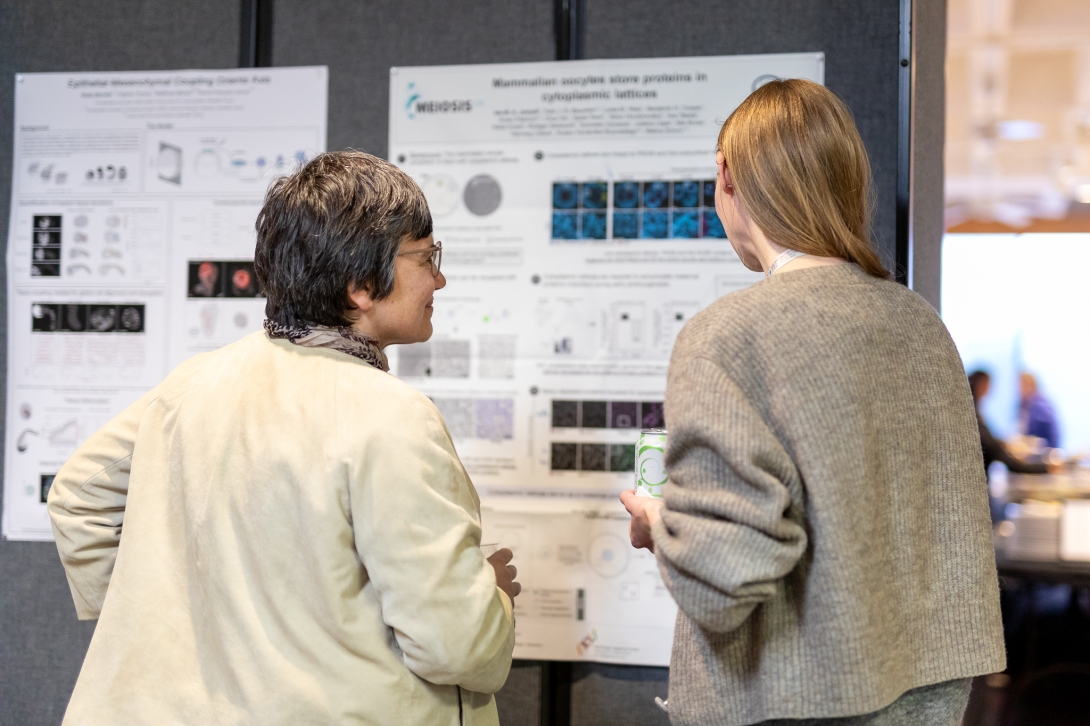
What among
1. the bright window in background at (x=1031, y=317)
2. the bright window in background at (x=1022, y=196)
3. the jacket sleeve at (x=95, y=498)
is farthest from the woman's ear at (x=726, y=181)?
the bright window in background at (x=1031, y=317)

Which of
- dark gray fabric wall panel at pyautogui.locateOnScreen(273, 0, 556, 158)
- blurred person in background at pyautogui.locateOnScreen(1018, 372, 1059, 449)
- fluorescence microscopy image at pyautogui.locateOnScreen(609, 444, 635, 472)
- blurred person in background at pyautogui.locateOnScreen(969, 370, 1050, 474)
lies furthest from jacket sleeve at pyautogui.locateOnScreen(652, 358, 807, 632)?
blurred person in background at pyautogui.locateOnScreen(1018, 372, 1059, 449)

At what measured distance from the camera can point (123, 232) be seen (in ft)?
7.04

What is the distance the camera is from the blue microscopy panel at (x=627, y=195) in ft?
6.47

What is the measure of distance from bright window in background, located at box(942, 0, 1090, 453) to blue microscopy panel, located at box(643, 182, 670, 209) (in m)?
2.79

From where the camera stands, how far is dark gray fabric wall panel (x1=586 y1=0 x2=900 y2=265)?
6.27 ft

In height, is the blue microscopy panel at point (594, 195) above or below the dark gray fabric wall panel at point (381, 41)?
below

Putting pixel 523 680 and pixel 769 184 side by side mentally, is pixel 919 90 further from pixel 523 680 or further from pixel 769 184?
pixel 523 680

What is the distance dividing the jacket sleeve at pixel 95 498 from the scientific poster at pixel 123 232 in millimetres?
958

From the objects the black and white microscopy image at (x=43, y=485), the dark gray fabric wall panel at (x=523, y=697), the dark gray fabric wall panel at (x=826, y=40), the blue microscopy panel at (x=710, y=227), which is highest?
the dark gray fabric wall panel at (x=826, y=40)

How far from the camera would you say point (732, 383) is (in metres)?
0.88

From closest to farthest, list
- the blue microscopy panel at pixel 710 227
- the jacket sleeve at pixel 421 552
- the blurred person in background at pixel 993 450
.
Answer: the jacket sleeve at pixel 421 552 < the blue microscopy panel at pixel 710 227 < the blurred person in background at pixel 993 450

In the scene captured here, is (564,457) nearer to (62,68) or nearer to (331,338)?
(331,338)

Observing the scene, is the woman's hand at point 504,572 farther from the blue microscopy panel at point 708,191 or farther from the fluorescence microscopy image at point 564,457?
the blue microscopy panel at point 708,191

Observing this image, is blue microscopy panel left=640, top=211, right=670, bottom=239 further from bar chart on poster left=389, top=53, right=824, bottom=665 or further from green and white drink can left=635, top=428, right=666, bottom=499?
green and white drink can left=635, top=428, right=666, bottom=499
